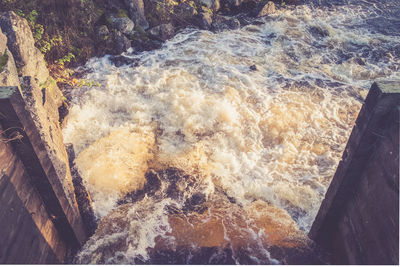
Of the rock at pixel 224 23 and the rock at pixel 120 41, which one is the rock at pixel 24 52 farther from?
the rock at pixel 224 23

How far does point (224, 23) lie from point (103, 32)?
6.57 meters

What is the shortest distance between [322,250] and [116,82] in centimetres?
904

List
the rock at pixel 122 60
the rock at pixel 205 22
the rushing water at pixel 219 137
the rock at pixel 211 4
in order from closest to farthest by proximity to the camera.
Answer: the rushing water at pixel 219 137 < the rock at pixel 122 60 < the rock at pixel 205 22 < the rock at pixel 211 4

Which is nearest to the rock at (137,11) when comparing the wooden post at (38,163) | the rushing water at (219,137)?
the rushing water at (219,137)

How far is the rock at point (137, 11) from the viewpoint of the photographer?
43.0ft

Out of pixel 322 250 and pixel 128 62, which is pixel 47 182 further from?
pixel 128 62

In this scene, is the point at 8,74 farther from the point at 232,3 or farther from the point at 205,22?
the point at 232,3

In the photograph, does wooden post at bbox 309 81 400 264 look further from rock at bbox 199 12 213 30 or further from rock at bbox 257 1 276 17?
rock at bbox 257 1 276 17

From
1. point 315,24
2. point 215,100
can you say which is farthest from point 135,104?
point 315,24

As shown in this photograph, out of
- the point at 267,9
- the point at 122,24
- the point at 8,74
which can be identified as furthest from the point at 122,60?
the point at 267,9

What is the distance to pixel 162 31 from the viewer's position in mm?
13297

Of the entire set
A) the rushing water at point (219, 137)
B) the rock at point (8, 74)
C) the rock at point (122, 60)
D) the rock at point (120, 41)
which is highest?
the rock at point (8, 74)

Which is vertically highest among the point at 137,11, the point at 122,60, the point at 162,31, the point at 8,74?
the point at 137,11

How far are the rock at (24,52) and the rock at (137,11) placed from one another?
5623 mm
